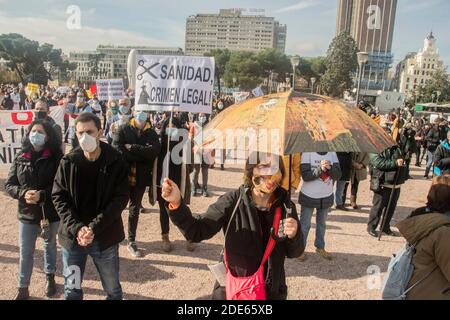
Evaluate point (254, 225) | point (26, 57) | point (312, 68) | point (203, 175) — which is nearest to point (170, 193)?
point (254, 225)

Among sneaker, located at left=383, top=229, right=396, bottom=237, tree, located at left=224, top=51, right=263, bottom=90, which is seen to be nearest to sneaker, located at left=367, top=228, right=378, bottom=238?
sneaker, located at left=383, top=229, right=396, bottom=237

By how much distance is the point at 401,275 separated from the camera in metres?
2.67

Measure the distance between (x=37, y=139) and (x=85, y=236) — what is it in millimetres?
1199

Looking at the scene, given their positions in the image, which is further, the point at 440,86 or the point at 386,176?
the point at 440,86

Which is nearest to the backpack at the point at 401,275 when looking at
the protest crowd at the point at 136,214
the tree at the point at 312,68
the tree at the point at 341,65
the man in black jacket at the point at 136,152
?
the protest crowd at the point at 136,214

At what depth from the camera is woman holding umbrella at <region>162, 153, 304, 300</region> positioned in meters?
2.44

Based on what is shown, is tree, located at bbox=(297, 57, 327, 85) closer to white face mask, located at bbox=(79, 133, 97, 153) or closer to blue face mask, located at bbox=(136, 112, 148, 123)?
blue face mask, located at bbox=(136, 112, 148, 123)

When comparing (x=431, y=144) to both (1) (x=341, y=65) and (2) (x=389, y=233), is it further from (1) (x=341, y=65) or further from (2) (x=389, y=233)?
(1) (x=341, y=65)

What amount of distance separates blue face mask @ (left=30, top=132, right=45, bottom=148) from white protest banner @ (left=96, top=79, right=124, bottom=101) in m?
9.40

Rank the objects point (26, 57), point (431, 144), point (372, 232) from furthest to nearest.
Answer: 1. point (26, 57)
2. point (431, 144)
3. point (372, 232)

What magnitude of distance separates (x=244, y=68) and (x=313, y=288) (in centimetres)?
6871

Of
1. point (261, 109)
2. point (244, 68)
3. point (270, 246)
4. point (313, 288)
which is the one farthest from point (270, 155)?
point (244, 68)

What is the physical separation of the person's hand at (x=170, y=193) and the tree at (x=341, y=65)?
69142mm
